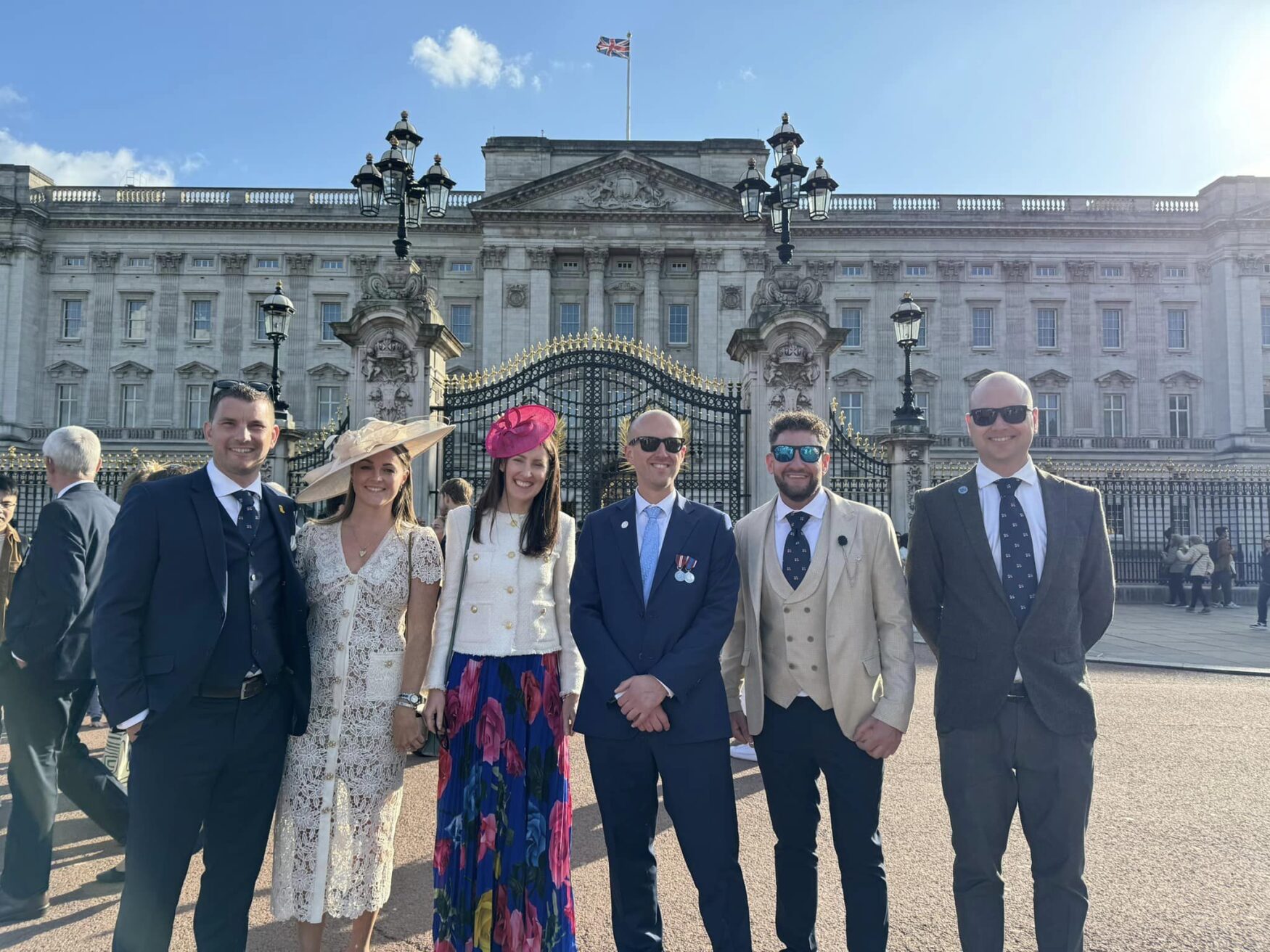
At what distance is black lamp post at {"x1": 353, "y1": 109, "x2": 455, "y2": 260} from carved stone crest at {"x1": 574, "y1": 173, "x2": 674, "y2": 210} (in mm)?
30155

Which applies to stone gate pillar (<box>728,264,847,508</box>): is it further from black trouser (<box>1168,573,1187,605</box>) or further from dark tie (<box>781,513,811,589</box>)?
black trouser (<box>1168,573,1187,605</box>)

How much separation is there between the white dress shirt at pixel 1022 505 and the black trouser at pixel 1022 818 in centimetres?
67

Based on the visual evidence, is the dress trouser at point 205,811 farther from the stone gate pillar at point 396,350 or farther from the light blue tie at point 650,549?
the stone gate pillar at point 396,350

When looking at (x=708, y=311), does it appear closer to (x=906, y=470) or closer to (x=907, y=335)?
(x=907, y=335)

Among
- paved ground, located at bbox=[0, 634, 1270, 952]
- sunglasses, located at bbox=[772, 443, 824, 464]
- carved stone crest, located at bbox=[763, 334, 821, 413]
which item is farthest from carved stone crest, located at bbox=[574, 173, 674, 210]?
sunglasses, located at bbox=[772, 443, 824, 464]

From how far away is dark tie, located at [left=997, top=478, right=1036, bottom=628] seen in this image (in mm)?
3402

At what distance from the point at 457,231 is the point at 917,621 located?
4355 cm

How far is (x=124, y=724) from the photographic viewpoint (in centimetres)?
298

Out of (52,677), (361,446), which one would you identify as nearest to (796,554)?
(361,446)

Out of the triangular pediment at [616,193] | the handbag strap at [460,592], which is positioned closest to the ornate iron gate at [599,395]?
the handbag strap at [460,592]

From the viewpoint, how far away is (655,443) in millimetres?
3740

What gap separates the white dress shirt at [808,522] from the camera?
3.78m

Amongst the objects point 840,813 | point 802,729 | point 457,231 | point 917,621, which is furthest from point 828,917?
point 457,231

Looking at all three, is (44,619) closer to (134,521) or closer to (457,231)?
(134,521)
